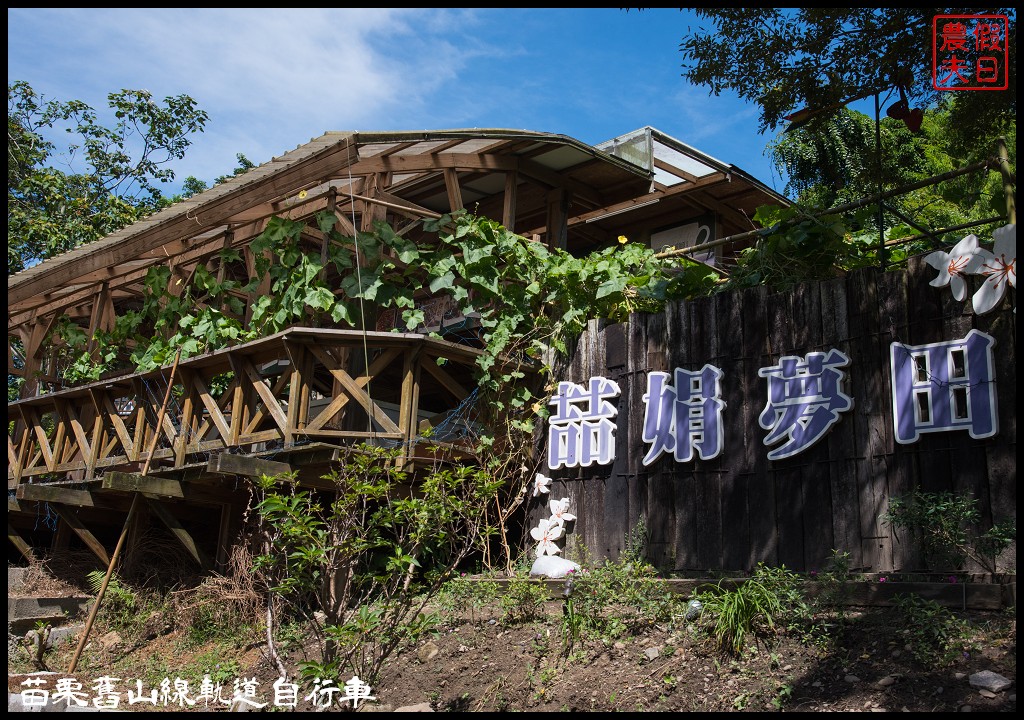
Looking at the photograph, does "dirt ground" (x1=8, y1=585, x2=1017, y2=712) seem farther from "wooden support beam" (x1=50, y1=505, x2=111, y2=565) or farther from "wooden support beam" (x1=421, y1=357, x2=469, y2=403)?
"wooden support beam" (x1=50, y1=505, x2=111, y2=565)

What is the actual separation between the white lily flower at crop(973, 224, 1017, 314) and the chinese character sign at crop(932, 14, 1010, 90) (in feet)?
4.10

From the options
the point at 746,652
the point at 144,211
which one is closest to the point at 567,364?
the point at 746,652

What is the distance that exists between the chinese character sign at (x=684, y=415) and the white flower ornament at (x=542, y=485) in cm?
103

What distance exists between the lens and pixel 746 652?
5.54 meters

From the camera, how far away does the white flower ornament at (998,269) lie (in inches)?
228

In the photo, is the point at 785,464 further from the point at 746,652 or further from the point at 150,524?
the point at 150,524

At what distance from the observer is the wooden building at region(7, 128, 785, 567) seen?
814 cm

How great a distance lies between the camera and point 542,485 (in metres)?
8.02

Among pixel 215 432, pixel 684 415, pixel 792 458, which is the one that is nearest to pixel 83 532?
pixel 215 432

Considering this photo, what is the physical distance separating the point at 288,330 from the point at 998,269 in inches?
219

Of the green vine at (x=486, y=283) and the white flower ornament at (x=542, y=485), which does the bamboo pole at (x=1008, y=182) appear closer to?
the green vine at (x=486, y=283)

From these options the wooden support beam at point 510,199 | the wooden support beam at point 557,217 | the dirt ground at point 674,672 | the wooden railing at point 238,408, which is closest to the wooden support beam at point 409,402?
the wooden railing at point 238,408

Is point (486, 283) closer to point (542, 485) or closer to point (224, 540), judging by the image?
point (542, 485)

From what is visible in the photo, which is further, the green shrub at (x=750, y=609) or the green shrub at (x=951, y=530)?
the green shrub at (x=750, y=609)
